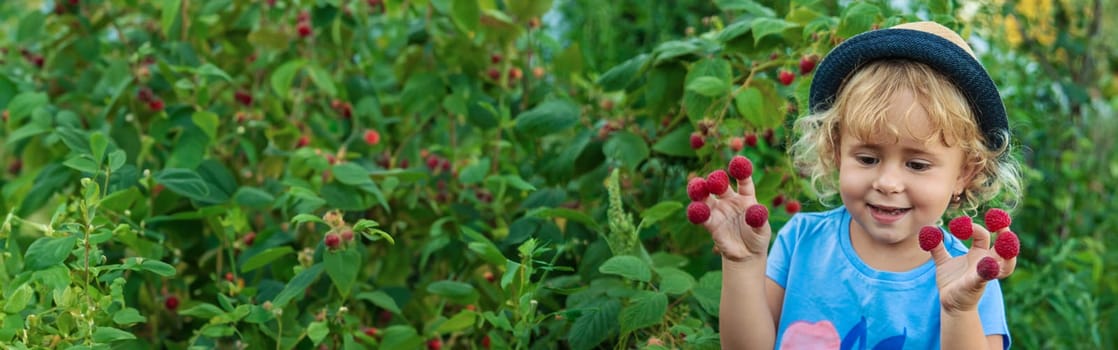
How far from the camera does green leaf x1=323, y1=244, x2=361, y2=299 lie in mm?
2016

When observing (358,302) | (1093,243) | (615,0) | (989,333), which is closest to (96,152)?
(358,302)

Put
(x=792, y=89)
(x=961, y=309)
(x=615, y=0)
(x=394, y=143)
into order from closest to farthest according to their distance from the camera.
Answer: (x=961, y=309) < (x=792, y=89) < (x=394, y=143) < (x=615, y=0)

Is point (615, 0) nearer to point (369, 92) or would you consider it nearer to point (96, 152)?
point (369, 92)

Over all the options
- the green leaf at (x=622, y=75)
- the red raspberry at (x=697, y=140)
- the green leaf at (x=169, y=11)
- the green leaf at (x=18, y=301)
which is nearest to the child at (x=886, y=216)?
the red raspberry at (x=697, y=140)

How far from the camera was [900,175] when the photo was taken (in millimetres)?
1600

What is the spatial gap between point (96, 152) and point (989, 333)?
132cm

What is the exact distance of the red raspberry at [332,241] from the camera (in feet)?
6.59

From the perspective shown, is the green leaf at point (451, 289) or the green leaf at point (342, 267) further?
the green leaf at point (451, 289)

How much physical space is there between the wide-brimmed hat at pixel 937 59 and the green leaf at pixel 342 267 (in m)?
0.81

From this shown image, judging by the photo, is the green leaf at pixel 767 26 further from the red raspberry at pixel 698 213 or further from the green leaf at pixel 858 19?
the red raspberry at pixel 698 213

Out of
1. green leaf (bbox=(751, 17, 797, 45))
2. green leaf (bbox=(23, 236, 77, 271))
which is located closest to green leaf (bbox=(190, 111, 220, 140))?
green leaf (bbox=(23, 236, 77, 271))

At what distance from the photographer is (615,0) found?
4.62 m

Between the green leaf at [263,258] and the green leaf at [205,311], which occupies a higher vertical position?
the green leaf at [263,258]

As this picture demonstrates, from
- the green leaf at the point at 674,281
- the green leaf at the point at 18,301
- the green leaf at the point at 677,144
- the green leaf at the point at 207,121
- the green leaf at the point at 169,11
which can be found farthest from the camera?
the green leaf at the point at 169,11
